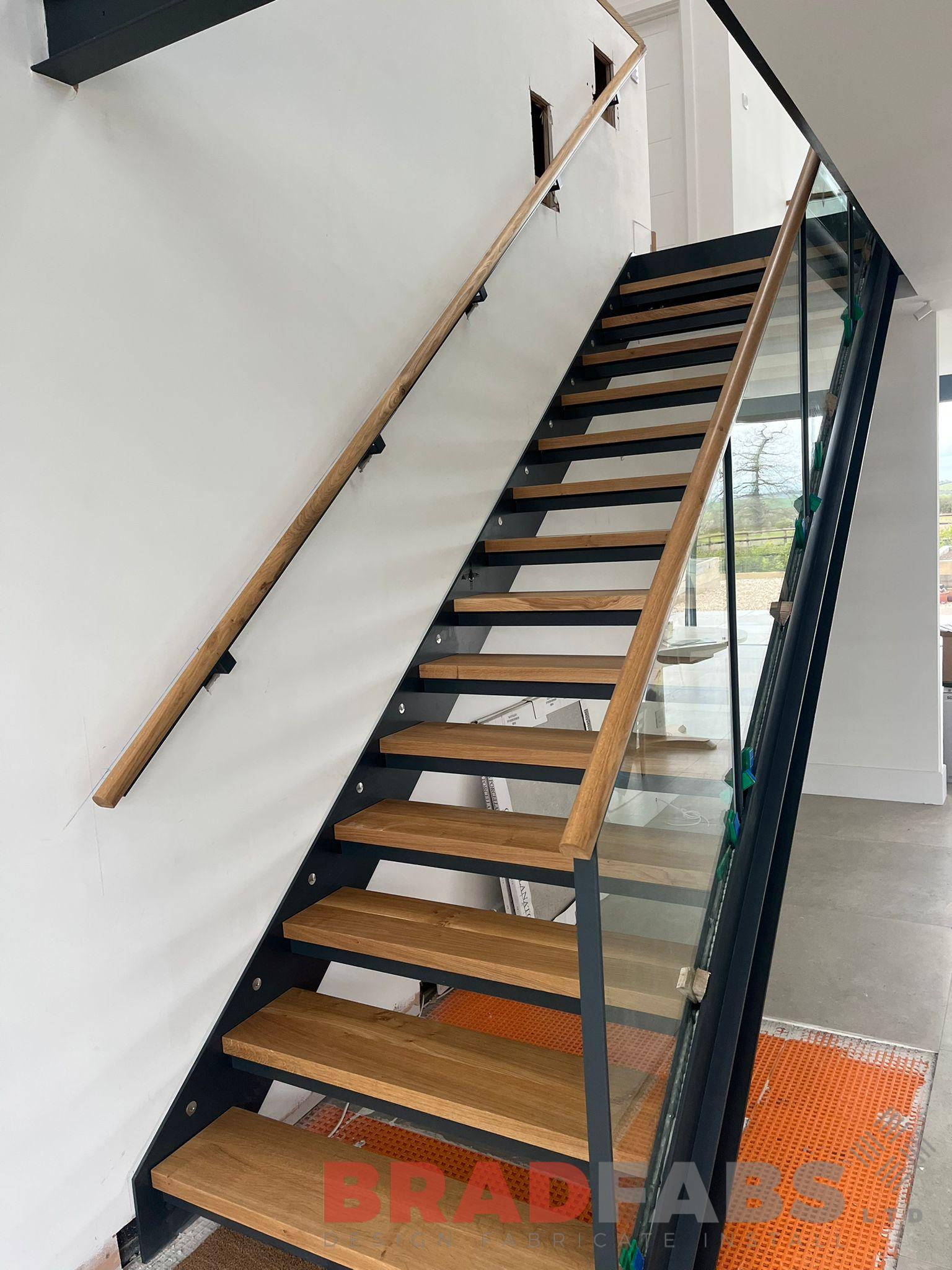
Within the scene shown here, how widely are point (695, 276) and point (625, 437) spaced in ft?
4.58

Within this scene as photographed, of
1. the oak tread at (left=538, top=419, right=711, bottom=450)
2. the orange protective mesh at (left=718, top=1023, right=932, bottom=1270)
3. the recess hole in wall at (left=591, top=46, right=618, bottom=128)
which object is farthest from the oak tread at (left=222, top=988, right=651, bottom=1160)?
the recess hole in wall at (left=591, top=46, right=618, bottom=128)

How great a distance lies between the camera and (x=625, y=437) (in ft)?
12.5

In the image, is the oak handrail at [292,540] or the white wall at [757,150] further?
the white wall at [757,150]

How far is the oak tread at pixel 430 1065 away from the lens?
189 cm

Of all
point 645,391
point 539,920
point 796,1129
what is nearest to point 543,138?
point 645,391

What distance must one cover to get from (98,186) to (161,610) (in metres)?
0.92

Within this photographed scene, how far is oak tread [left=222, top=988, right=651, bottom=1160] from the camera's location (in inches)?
74.4

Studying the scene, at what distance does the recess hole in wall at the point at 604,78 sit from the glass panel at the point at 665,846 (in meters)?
3.45

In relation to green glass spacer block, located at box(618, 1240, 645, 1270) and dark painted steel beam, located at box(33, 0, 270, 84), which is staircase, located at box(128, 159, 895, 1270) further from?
dark painted steel beam, located at box(33, 0, 270, 84)

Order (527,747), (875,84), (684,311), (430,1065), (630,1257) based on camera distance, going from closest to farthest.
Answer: (630,1257), (430,1065), (875,84), (527,747), (684,311)

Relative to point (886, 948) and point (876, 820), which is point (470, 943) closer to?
point (886, 948)

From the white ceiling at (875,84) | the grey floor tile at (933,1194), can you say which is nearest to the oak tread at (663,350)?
the white ceiling at (875,84)

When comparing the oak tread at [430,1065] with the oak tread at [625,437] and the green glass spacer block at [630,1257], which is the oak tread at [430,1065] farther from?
the oak tread at [625,437]

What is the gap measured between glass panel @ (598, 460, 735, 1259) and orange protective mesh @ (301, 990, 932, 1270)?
0.07ft
